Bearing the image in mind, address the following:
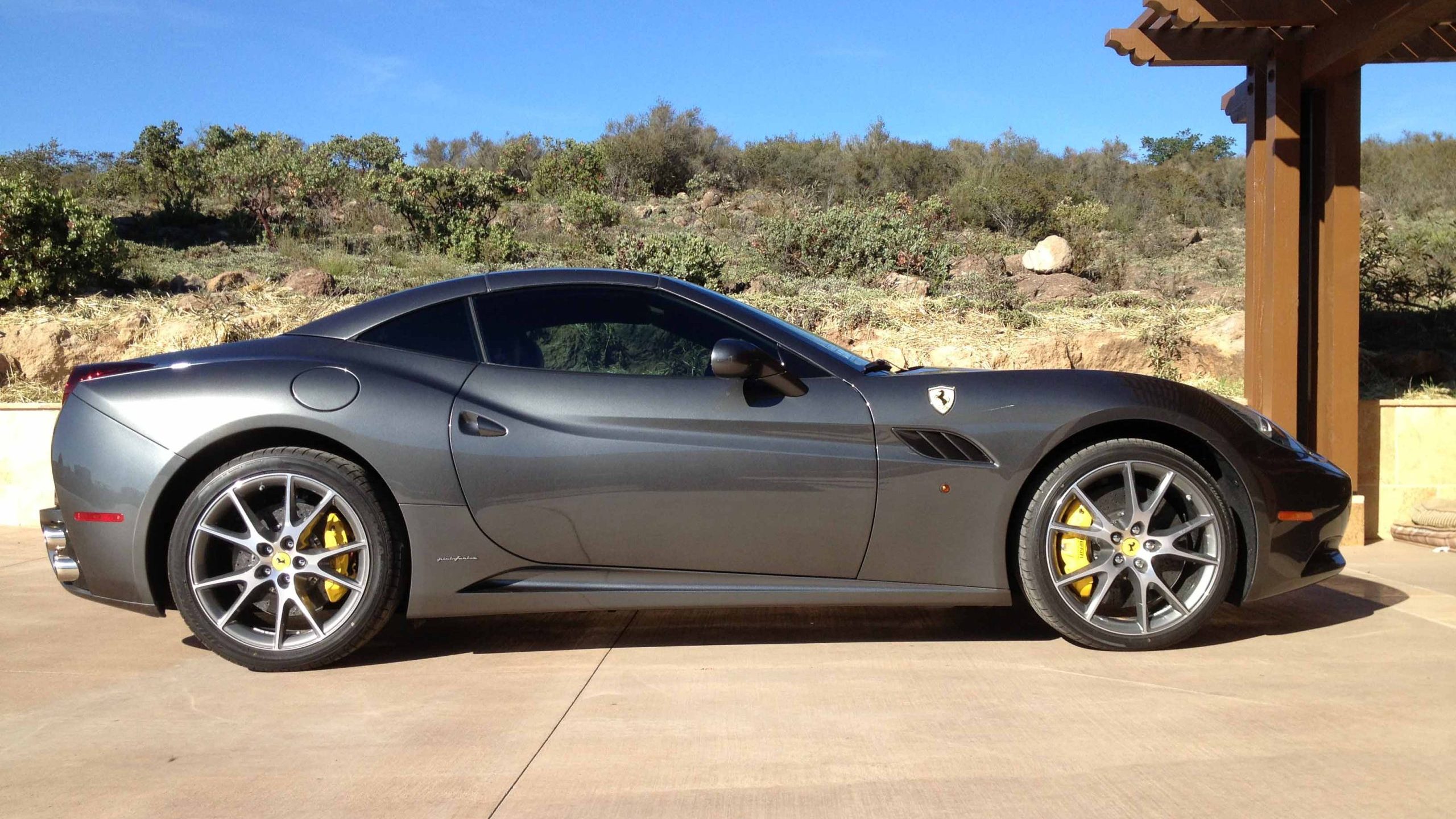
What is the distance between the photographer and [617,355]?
3.79 metres

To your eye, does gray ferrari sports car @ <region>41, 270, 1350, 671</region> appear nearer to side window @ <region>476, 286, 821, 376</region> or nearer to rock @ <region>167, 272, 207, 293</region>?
side window @ <region>476, 286, 821, 376</region>

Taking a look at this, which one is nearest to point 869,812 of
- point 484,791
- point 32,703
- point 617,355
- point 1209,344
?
point 484,791

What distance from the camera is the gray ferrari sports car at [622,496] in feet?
11.8

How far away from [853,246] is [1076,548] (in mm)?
9196

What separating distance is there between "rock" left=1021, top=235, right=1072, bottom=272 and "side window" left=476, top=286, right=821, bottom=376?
993cm

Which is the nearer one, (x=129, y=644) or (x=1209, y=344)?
(x=129, y=644)

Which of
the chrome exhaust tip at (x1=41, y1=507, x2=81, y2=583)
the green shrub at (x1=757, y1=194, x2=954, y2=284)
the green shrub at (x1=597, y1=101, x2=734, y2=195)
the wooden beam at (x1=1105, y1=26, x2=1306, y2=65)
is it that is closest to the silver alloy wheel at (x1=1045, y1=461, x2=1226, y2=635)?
the chrome exhaust tip at (x1=41, y1=507, x2=81, y2=583)

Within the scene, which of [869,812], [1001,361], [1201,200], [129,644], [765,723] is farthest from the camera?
[1201,200]

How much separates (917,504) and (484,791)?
5.54 feet

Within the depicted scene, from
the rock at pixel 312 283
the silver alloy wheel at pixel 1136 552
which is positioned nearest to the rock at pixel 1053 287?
the rock at pixel 312 283

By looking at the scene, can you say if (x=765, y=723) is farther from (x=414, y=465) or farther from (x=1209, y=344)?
(x=1209, y=344)

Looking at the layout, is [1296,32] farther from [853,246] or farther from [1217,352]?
[853,246]

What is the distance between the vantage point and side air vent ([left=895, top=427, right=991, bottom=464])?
3.67 meters

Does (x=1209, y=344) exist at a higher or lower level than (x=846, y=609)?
higher
